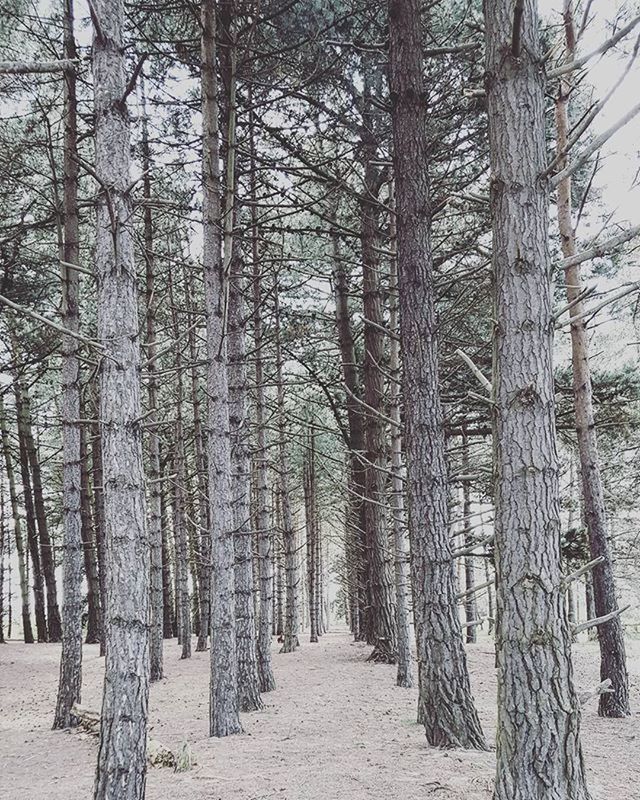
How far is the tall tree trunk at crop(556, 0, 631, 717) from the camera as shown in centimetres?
762

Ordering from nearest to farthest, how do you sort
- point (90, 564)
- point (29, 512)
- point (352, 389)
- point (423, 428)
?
point (423, 428), point (352, 389), point (90, 564), point (29, 512)

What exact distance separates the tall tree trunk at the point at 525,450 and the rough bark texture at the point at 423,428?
7.98 ft

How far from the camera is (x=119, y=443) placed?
163 inches

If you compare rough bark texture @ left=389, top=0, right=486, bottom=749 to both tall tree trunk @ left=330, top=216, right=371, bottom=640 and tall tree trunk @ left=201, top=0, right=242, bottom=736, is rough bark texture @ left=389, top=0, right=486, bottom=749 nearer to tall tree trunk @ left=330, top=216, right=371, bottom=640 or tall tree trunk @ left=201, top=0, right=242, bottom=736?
tall tree trunk @ left=201, top=0, right=242, bottom=736

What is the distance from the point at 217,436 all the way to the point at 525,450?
4.31 m

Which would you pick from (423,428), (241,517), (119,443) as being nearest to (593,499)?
(423,428)

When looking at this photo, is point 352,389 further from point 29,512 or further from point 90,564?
point 29,512

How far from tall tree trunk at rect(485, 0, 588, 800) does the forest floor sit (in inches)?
59.0

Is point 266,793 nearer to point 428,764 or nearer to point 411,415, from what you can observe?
point 428,764

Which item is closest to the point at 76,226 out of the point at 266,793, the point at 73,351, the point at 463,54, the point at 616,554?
→ the point at 73,351

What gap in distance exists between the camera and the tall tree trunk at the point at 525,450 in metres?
2.92

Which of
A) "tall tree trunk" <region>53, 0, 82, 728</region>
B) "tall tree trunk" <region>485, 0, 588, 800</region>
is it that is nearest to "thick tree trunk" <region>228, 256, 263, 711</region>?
"tall tree trunk" <region>53, 0, 82, 728</region>

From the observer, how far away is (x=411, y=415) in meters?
5.82

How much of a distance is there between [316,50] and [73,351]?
4.57 metres
